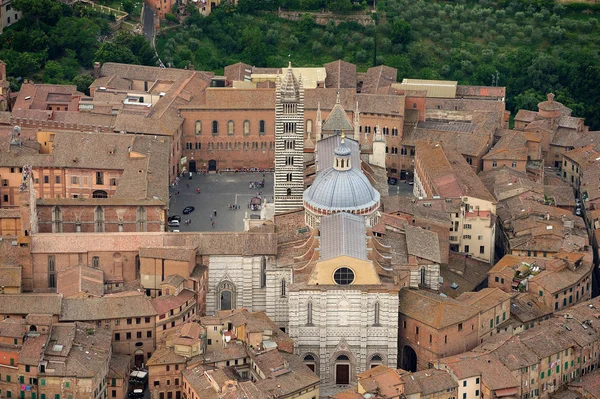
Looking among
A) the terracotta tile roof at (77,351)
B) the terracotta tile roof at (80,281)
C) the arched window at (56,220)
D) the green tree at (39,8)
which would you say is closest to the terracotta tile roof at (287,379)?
the terracotta tile roof at (77,351)

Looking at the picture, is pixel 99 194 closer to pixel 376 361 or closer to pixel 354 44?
pixel 376 361

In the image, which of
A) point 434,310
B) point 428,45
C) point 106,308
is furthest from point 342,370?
point 428,45

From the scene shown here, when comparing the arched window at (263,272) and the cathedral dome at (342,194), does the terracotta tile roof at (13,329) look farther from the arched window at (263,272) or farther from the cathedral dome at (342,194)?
the cathedral dome at (342,194)

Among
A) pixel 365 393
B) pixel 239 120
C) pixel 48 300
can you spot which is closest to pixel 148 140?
pixel 239 120

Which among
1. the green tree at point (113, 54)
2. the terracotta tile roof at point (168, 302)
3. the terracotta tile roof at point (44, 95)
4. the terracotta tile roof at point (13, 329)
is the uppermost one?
the green tree at point (113, 54)

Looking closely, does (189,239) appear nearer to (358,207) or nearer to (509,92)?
(358,207)

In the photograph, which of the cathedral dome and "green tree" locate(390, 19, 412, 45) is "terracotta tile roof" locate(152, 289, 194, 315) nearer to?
the cathedral dome

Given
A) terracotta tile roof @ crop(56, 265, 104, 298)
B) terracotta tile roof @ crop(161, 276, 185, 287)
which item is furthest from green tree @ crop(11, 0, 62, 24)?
terracotta tile roof @ crop(161, 276, 185, 287)
